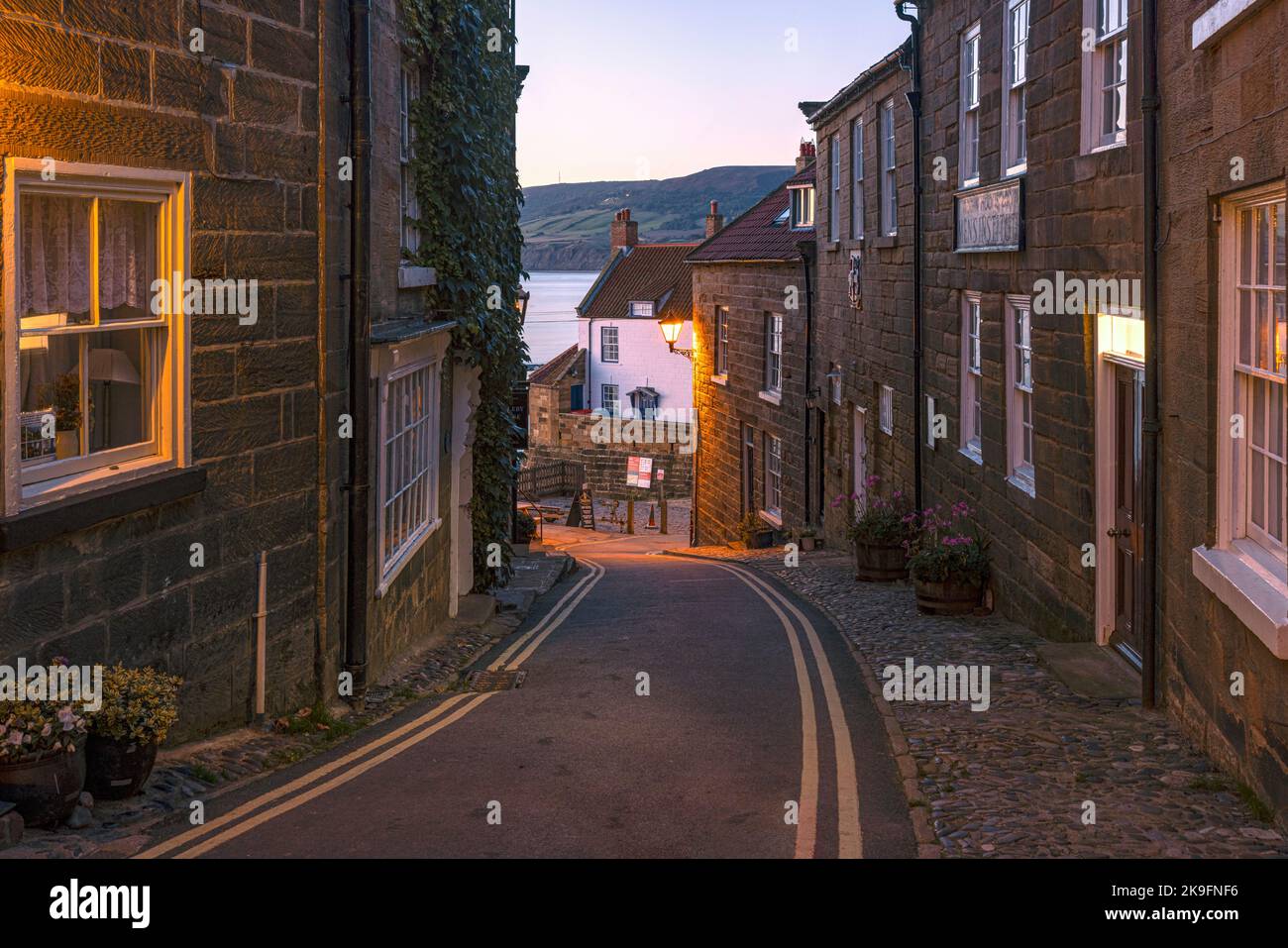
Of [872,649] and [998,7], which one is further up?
[998,7]

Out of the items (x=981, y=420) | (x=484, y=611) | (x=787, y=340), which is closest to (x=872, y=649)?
(x=981, y=420)

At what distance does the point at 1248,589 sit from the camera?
21.3ft

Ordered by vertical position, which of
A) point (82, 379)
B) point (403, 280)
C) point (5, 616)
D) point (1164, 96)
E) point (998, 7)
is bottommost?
point (5, 616)

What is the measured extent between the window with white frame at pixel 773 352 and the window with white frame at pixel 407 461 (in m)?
15.2

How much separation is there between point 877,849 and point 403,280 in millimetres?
7358

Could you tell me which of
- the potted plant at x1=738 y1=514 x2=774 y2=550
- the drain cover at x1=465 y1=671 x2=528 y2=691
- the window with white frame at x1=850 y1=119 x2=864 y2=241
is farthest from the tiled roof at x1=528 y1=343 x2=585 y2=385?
the drain cover at x1=465 y1=671 x2=528 y2=691

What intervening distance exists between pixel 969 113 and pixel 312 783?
1098 centimetres

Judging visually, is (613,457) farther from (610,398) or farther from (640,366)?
(610,398)

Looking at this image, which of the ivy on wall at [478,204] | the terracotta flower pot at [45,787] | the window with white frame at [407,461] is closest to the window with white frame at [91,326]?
the terracotta flower pot at [45,787]

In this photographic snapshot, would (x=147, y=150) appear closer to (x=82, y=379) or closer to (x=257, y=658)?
(x=82, y=379)

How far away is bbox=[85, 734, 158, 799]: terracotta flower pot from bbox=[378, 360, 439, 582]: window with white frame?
4.23 meters

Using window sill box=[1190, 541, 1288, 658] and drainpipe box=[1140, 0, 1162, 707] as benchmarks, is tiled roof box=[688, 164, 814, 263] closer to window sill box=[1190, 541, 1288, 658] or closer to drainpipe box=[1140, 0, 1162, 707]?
drainpipe box=[1140, 0, 1162, 707]

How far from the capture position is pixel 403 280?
11.9m

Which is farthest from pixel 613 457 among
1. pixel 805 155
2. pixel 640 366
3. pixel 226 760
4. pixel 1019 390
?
pixel 226 760
